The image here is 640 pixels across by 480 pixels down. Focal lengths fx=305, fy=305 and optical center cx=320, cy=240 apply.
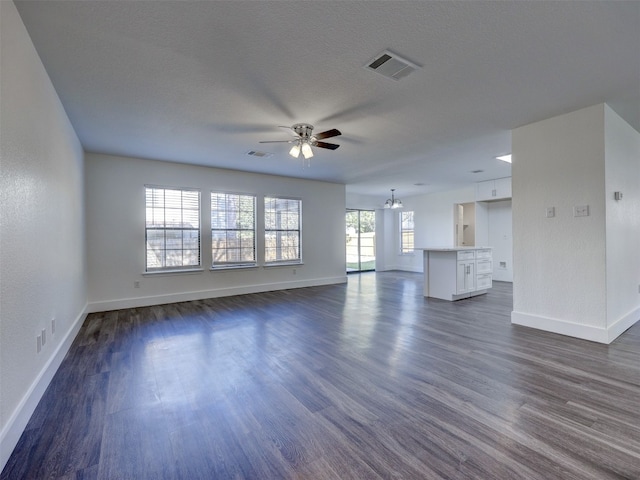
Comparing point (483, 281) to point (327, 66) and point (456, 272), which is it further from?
point (327, 66)

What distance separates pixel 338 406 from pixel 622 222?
406 centimetres

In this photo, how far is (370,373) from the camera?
2.61m

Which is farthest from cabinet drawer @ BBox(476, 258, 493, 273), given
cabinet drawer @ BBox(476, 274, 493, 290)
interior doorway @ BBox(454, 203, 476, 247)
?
interior doorway @ BBox(454, 203, 476, 247)

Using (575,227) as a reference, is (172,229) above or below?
above

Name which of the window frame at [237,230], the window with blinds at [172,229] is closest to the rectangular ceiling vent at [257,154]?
the window frame at [237,230]

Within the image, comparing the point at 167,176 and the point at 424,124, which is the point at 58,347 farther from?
the point at 424,124

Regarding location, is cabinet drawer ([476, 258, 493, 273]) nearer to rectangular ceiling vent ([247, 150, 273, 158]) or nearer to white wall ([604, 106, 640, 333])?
white wall ([604, 106, 640, 333])

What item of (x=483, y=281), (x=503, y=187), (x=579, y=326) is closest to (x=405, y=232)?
(x=503, y=187)

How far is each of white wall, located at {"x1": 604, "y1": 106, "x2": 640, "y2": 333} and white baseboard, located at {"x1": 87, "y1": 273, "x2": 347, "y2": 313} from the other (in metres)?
5.33

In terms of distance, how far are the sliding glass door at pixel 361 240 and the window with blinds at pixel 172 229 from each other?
5.56m

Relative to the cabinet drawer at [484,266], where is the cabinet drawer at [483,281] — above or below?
below

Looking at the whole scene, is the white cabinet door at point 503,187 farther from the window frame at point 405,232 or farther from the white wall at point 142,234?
the white wall at point 142,234

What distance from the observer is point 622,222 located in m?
3.66

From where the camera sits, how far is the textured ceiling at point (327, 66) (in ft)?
6.42
